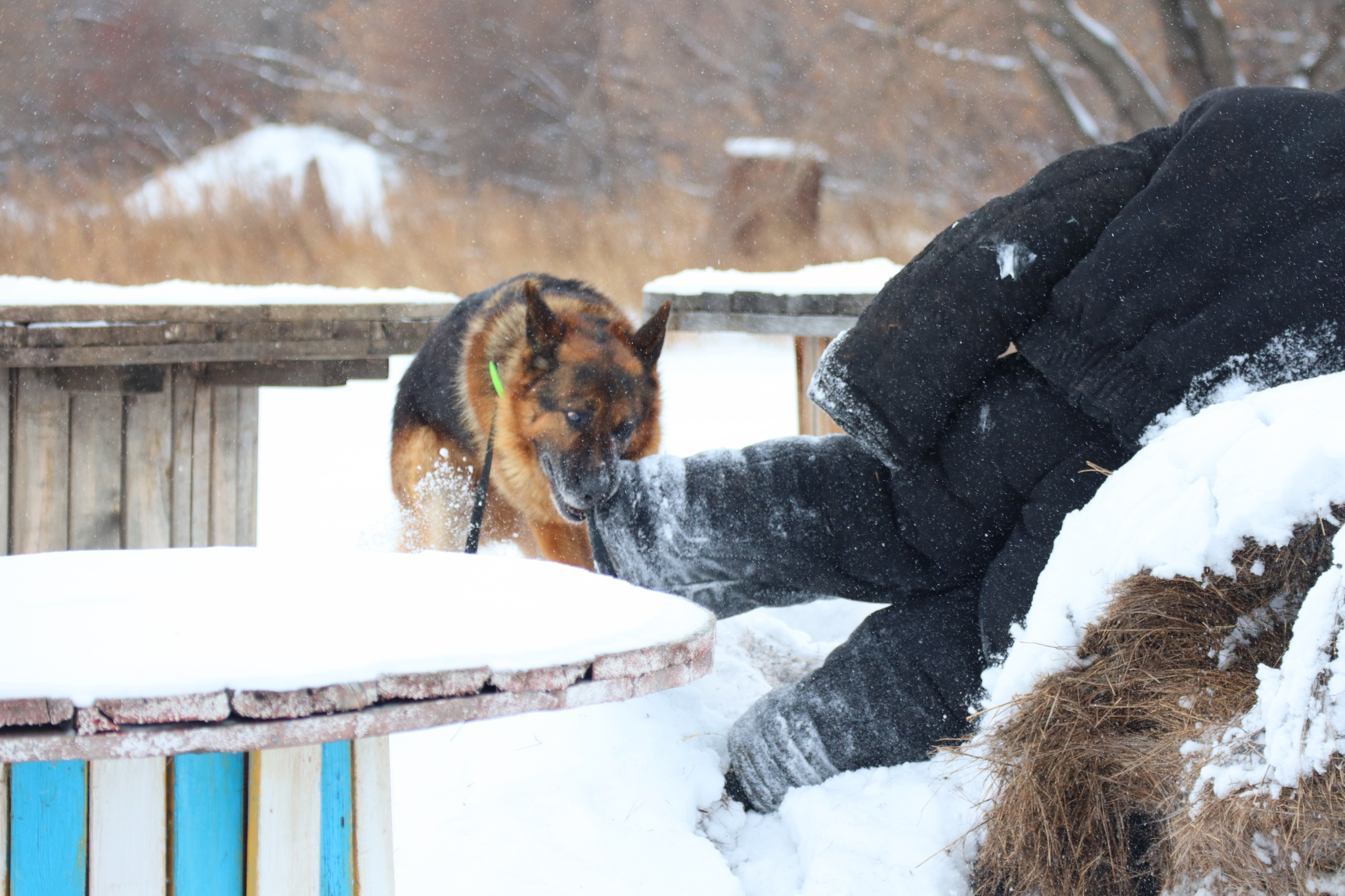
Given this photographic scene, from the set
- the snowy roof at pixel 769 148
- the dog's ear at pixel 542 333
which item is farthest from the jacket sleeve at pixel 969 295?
the snowy roof at pixel 769 148

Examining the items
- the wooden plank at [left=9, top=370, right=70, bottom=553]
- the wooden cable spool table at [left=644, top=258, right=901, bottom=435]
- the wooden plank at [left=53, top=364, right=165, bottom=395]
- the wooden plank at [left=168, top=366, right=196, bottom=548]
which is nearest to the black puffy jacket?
the wooden cable spool table at [left=644, top=258, right=901, bottom=435]

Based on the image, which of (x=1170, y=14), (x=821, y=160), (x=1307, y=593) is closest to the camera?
(x=1307, y=593)

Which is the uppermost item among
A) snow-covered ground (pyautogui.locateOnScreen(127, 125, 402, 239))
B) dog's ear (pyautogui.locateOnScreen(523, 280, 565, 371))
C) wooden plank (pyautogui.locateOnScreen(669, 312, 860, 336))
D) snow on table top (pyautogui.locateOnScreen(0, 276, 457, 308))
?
snow-covered ground (pyautogui.locateOnScreen(127, 125, 402, 239))

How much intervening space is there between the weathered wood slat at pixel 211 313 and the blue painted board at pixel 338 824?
358cm

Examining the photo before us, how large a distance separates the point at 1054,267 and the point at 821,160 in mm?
20422

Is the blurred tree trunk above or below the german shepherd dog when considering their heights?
above

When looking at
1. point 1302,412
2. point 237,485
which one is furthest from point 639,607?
point 237,485

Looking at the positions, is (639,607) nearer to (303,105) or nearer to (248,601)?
(248,601)

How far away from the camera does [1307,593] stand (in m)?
1.36

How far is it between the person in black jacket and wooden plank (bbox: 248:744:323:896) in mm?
1293

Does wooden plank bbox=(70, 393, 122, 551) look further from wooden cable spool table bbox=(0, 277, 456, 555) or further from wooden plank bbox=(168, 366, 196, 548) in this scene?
wooden plank bbox=(168, 366, 196, 548)

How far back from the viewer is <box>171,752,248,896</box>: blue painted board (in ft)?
4.54

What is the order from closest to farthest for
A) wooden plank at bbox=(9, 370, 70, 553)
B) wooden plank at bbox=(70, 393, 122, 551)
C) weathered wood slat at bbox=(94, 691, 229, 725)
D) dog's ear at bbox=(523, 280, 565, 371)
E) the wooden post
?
weathered wood slat at bbox=(94, 691, 229, 725) < dog's ear at bbox=(523, 280, 565, 371) < wooden plank at bbox=(9, 370, 70, 553) < wooden plank at bbox=(70, 393, 122, 551) < the wooden post

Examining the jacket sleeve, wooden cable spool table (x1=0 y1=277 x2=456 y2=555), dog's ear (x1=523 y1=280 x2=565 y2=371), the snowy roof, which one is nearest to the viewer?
the jacket sleeve
